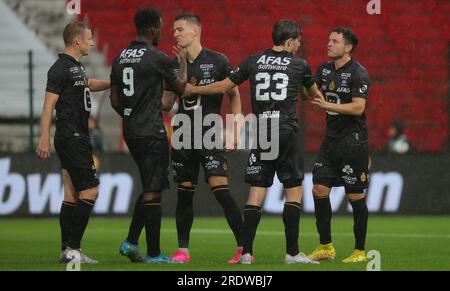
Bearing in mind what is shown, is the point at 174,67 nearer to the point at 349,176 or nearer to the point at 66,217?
the point at 66,217

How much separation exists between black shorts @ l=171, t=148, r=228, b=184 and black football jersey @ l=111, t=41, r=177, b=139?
62cm

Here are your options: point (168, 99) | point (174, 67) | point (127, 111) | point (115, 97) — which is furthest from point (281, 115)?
point (115, 97)

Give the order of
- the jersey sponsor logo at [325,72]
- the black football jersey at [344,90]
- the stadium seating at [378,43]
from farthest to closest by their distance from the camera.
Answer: the stadium seating at [378,43]
the jersey sponsor logo at [325,72]
the black football jersey at [344,90]

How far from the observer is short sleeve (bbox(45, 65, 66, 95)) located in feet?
32.4

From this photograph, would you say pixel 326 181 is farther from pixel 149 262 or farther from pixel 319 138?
pixel 319 138

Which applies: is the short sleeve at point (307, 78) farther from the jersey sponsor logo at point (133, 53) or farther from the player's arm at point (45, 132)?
the player's arm at point (45, 132)

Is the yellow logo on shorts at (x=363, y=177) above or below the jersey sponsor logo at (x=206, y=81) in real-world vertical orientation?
below

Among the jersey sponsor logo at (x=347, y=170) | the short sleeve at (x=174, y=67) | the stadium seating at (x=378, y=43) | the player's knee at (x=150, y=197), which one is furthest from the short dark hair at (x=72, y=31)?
the stadium seating at (x=378, y=43)

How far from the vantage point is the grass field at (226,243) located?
9.70 meters

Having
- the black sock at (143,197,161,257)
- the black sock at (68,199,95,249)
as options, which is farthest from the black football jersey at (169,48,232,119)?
the black sock at (68,199,95,249)

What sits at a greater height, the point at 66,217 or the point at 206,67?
the point at 206,67

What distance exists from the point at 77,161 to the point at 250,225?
1735mm

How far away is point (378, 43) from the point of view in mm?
18703

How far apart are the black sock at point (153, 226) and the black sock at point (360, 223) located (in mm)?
1996
